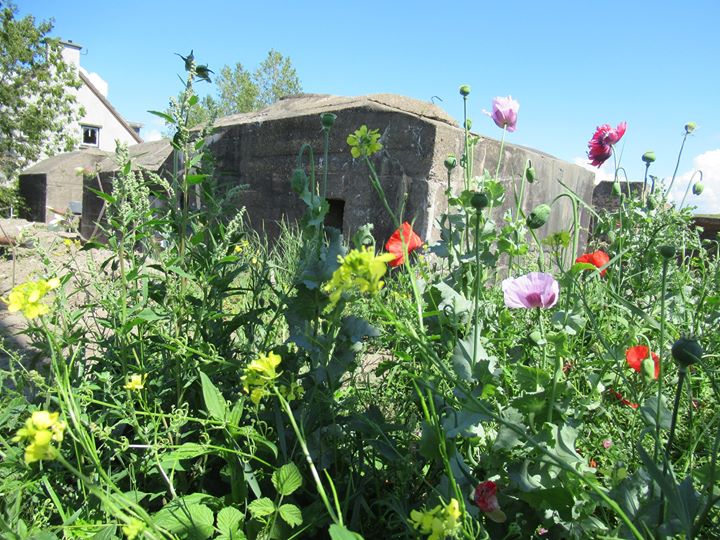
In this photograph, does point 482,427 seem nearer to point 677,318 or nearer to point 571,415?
point 571,415

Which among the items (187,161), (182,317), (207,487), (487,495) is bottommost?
(207,487)

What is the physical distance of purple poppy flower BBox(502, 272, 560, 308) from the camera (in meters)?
1.06

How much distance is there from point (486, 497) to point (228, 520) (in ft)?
1.45

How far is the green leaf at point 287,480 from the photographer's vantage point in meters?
0.94

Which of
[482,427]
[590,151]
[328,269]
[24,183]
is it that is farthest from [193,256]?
[24,183]

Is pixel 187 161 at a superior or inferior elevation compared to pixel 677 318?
superior

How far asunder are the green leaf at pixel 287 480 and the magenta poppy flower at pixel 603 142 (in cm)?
178

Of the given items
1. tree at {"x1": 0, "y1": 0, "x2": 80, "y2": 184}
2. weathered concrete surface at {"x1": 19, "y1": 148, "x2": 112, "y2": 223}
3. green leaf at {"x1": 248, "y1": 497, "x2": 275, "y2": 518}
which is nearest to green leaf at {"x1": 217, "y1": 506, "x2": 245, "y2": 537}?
green leaf at {"x1": 248, "y1": 497, "x2": 275, "y2": 518}

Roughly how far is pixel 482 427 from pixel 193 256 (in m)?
0.77

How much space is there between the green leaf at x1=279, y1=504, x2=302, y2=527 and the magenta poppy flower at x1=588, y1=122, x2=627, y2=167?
5.96ft

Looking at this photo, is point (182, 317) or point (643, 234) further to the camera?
point (643, 234)

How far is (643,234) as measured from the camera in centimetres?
224

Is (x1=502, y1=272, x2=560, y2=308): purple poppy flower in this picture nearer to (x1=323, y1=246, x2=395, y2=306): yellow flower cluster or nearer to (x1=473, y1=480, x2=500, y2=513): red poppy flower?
(x1=473, y1=480, x2=500, y2=513): red poppy flower

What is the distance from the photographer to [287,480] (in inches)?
37.5
